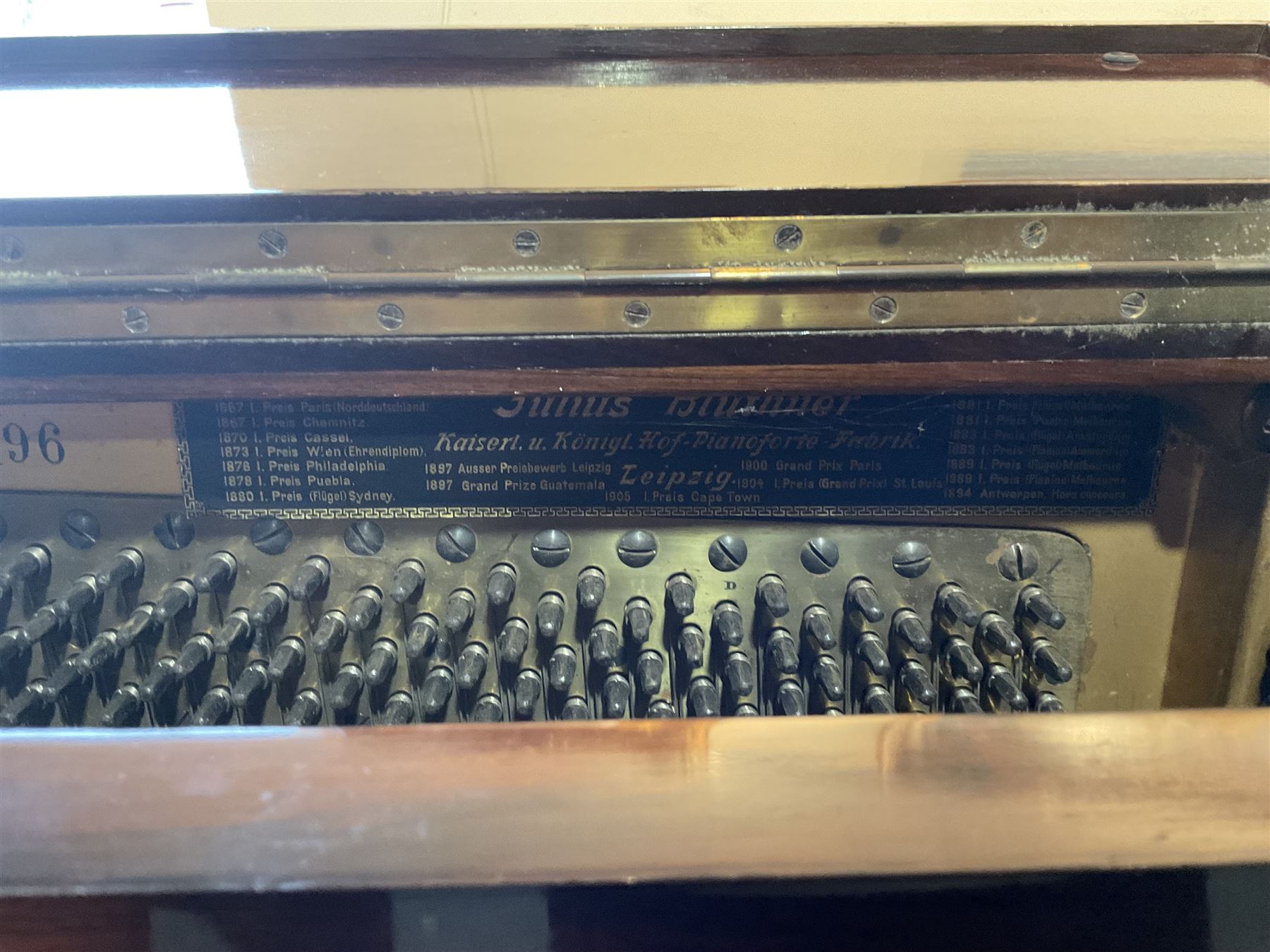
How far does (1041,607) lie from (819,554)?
0.21m

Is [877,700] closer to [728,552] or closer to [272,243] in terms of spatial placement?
[728,552]

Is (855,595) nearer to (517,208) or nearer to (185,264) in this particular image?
(517,208)

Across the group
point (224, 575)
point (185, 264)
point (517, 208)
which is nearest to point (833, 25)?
point (517, 208)

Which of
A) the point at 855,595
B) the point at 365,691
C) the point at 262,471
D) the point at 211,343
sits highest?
the point at 211,343

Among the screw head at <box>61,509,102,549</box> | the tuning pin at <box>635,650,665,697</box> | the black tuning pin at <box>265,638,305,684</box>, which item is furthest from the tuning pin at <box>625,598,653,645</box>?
the screw head at <box>61,509,102,549</box>

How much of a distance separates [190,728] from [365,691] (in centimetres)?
34

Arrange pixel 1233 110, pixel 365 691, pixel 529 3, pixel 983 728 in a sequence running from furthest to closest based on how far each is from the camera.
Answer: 1. pixel 529 3
2. pixel 365 691
3. pixel 1233 110
4. pixel 983 728

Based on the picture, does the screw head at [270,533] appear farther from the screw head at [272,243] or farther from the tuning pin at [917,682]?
the tuning pin at [917,682]

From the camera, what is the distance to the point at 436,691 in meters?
0.81

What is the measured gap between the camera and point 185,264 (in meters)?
0.62

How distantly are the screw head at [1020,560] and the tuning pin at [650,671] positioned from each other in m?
0.35

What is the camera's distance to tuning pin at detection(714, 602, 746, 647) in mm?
802

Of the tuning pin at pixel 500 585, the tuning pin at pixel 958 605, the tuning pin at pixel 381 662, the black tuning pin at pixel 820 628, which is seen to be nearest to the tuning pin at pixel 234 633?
the tuning pin at pixel 381 662

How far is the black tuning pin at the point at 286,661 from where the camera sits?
0.81 m
